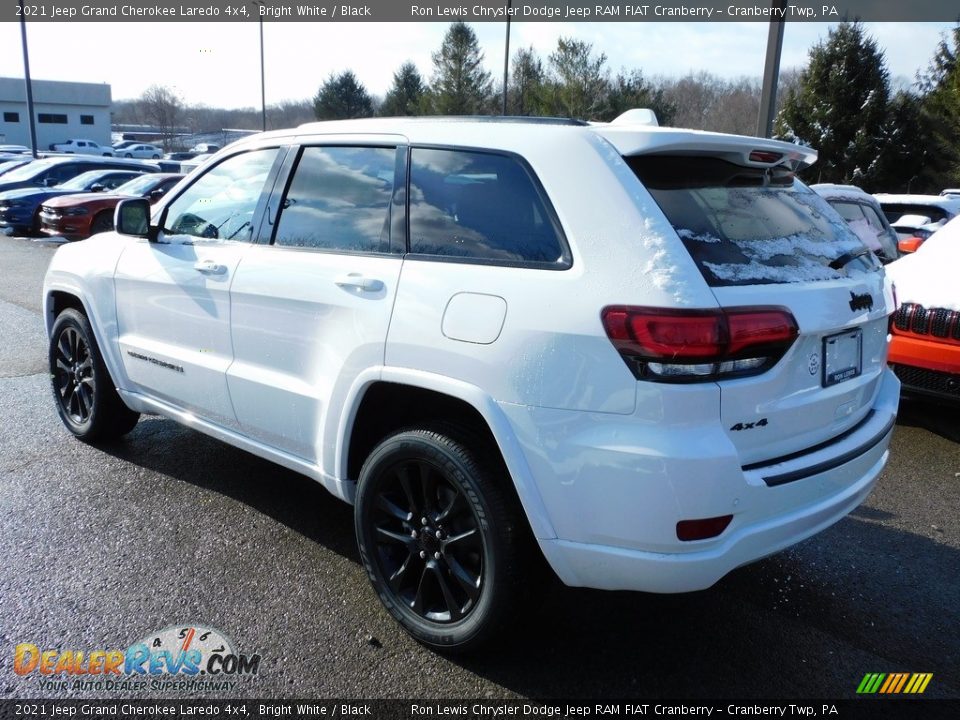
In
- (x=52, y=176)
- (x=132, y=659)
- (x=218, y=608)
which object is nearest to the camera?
(x=132, y=659)

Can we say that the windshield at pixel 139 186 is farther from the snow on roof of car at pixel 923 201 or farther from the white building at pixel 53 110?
the white building at pixel 53 110

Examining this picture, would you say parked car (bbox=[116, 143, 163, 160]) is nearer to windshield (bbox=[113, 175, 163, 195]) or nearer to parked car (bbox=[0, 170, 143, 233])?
parked car (bbox=[0, 170, 143, 233])

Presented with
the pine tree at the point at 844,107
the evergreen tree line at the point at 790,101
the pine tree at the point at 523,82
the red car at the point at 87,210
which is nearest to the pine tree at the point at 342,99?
the evergreen tree line at the point at 790,101

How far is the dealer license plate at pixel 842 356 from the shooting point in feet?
8.82

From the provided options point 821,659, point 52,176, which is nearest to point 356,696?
point 821,659

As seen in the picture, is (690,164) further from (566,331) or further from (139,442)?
(139,442)

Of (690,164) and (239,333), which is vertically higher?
(690,164)

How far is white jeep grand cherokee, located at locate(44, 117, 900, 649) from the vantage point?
238 centimetres

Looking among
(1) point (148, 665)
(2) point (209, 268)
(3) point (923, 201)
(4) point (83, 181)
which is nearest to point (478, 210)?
(2) point (209, 268)

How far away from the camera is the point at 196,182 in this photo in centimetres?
417

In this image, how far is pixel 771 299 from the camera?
2467 mm

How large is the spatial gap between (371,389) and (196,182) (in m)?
1.83

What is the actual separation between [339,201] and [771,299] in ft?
5.75

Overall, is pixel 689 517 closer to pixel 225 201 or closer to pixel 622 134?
pixel 622 134
